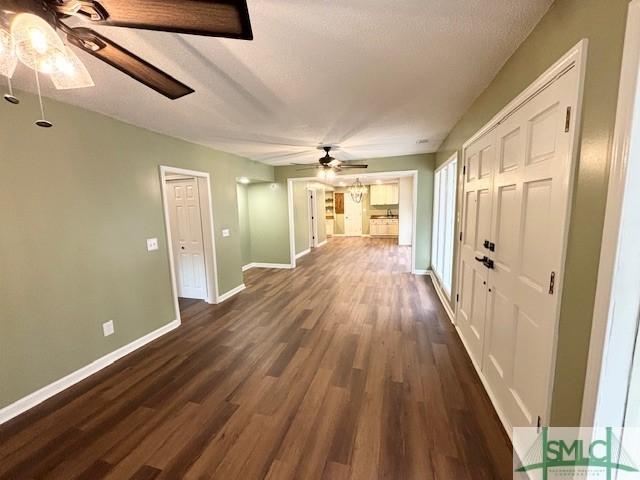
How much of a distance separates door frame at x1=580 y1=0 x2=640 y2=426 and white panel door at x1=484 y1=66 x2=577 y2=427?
265mm

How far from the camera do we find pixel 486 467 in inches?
56.7

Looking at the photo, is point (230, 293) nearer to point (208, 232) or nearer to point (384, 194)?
point (208, 232)

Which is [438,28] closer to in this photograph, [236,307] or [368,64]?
[368,64]

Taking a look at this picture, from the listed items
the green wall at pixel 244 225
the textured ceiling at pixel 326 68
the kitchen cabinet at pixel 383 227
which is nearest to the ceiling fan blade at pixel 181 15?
the textured ceiling at pixel 326 68

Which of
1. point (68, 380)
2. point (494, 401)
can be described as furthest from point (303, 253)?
point (494, 401)

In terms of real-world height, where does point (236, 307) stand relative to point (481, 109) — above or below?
below

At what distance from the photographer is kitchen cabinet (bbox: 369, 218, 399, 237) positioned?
34.8 ft

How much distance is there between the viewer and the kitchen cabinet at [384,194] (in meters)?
10.0

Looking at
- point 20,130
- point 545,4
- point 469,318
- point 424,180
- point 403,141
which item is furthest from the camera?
point 424,180

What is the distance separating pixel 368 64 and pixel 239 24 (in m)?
1.15

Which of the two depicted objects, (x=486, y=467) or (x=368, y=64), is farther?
(x=368, y=64)

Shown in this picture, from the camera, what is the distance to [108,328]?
8.42 feet

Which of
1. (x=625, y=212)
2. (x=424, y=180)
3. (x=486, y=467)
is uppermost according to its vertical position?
(x=424, y=180)

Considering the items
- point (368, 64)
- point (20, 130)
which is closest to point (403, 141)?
point (368, 64)
